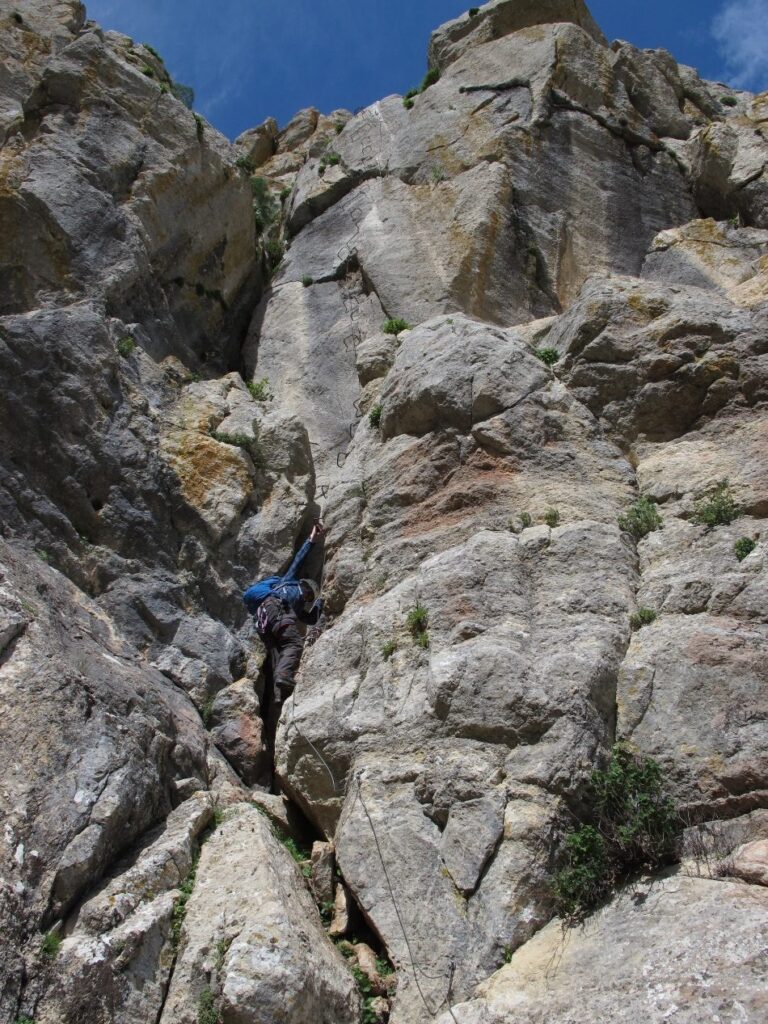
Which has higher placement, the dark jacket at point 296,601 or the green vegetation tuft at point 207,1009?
the dark jacket at point 296,601

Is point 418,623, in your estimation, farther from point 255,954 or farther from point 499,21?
point 499,21

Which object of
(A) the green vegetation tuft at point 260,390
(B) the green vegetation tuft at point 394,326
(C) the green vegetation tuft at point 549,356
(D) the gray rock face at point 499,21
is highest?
(D) the gray rock face at point 499,21

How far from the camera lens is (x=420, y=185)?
22531 mm

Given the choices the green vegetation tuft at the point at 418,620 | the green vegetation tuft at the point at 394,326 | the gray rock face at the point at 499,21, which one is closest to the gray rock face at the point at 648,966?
the green vegetation tuft at the point at 418,620

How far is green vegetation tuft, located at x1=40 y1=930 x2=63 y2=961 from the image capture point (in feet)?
26.7

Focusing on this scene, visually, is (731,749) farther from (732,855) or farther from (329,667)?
(329,667)

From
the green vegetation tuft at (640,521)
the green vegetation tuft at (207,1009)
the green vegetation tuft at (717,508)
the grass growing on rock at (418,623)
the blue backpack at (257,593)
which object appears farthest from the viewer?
the blue backpack at (257,593)

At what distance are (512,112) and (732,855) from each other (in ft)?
63.6

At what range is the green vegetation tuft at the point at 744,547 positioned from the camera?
11.0m

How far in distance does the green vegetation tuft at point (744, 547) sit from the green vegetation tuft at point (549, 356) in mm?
5024

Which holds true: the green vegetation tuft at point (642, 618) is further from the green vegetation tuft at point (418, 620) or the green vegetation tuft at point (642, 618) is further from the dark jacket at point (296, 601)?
the dark jacket at point (296, 601)

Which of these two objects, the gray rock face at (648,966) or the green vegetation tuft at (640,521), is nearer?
the gray rock face at (648,966)

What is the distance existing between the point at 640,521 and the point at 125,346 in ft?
32.0

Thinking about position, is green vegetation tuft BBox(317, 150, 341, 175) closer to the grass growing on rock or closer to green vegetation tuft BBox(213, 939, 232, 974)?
the grass growing on rock
